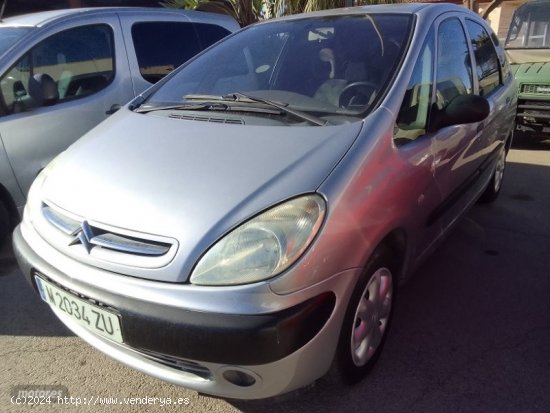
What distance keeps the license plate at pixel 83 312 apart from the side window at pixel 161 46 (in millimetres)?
2643

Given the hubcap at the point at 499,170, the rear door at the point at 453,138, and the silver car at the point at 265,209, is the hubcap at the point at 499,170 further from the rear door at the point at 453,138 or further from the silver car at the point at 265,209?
the silver car at the point at 265,209

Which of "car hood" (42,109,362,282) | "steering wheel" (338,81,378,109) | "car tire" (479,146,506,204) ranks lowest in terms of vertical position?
"car tire" (479,146,506,204)

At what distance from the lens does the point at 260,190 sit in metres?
1.71

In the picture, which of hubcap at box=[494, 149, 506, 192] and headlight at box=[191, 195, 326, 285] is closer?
headlight at box=[191, 195, 326, 285]

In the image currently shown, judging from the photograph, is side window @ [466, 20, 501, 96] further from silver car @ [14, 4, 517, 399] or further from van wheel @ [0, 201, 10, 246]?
van wheel @ [0, 201, 10, 246]

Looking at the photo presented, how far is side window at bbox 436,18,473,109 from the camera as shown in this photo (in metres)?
2.58

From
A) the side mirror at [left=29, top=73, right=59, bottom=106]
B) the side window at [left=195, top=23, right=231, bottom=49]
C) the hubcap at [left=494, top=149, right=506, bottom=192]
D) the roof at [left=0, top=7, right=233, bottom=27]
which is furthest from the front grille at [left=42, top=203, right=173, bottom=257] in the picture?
the hubcap at [left=494, top=149, right=506, bottom=192]

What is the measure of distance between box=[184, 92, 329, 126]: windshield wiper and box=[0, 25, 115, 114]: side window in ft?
4.72

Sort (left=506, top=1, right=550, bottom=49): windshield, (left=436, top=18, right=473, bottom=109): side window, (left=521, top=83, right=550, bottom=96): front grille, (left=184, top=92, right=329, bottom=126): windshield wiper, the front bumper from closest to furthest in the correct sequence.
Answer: the front bumper
(left=184, top=92, right=329, bottom=126): windshield wiper
(left=436, top=18, right=473, bottom=109): side window
(left=521, top=83, right=550, bottom=96): front grille
(left=506, top=1, right=550, bottom=49): windshield

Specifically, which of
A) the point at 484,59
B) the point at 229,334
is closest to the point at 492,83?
the point at 484,59

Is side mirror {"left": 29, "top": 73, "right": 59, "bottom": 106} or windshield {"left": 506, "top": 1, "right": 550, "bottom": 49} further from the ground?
side mirror {"left": 29, "top": 73, "right": 59, "bottom": 106}

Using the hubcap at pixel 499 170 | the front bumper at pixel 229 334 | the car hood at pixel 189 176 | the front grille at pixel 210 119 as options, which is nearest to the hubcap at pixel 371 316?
the front bumper at pixel 229 334

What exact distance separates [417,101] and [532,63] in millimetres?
5114

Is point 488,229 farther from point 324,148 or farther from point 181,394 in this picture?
point 181,394
